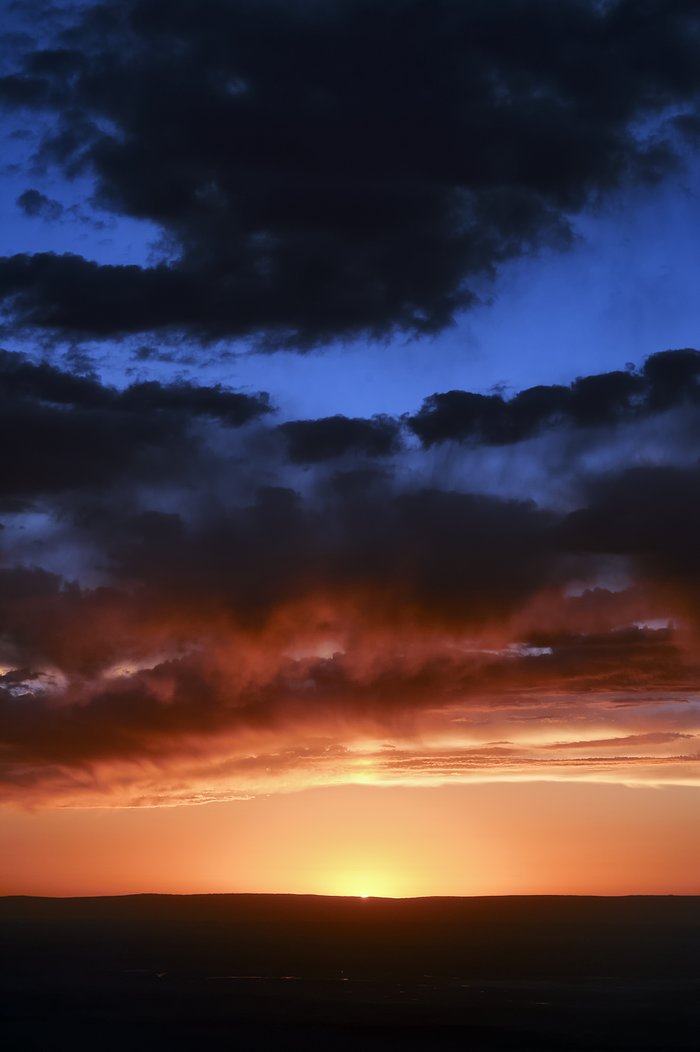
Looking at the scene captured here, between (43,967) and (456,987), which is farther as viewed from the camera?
(43,967)

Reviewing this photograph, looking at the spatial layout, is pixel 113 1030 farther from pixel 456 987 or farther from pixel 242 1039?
pixel 456 987

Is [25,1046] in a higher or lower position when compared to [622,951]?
higher

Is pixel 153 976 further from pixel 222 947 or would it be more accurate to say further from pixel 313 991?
pixel 222 947

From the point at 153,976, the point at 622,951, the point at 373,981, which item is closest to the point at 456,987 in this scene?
the point at 373,981

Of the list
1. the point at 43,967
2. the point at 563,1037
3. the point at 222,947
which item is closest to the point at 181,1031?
the point at 563,1037

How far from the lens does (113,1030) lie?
240 feet

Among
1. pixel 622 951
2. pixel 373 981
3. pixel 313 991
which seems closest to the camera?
pixel 313 991

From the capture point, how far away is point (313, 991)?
9606 cm

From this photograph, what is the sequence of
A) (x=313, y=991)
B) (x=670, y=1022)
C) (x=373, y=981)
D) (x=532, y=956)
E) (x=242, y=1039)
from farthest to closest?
(x=532, y=956) < (x=373, y=981) < (x=313, y=991) < (x=670, y=1022) < (x=242, y=1039)

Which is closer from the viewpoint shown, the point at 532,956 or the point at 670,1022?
the point at 670,1022

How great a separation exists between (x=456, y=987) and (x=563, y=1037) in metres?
30.6

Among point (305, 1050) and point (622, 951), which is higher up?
point (305, 1050)

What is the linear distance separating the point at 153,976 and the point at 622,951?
72262 mm

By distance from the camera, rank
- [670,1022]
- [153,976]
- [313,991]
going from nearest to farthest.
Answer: [670,1022]
[313,991]
[153,976]
